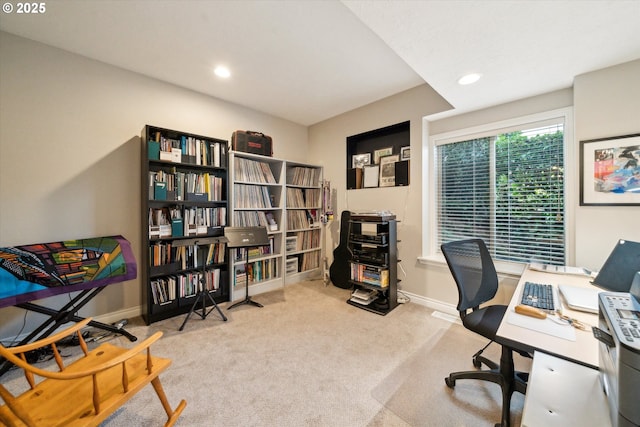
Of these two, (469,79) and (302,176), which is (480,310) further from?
(302,176)

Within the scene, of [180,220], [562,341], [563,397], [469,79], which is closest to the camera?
[563,397]

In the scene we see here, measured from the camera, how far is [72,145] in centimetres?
223

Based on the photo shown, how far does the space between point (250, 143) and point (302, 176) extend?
3.21 feet

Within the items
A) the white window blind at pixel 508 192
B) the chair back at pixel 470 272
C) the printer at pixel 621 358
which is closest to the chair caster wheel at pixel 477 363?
the chair back at pixel 470 272

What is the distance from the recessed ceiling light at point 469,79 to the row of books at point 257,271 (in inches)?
116

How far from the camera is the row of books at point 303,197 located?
3.62 metres

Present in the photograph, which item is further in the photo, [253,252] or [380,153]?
[380,153]

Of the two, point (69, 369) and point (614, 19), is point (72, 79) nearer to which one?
→ point (69, 369)

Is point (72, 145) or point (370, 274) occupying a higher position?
point (72, 145)

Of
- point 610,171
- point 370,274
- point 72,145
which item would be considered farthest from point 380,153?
point 72,145

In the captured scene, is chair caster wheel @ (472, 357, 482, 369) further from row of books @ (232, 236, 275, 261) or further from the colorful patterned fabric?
the colorful patterned fabric

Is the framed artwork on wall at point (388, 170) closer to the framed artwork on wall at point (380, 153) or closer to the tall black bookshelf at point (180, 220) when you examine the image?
the framed artwork on wall at point (380, 153)

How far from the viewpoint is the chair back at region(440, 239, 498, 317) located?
160 centimetres

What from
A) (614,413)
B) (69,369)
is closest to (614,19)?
(614,413)
